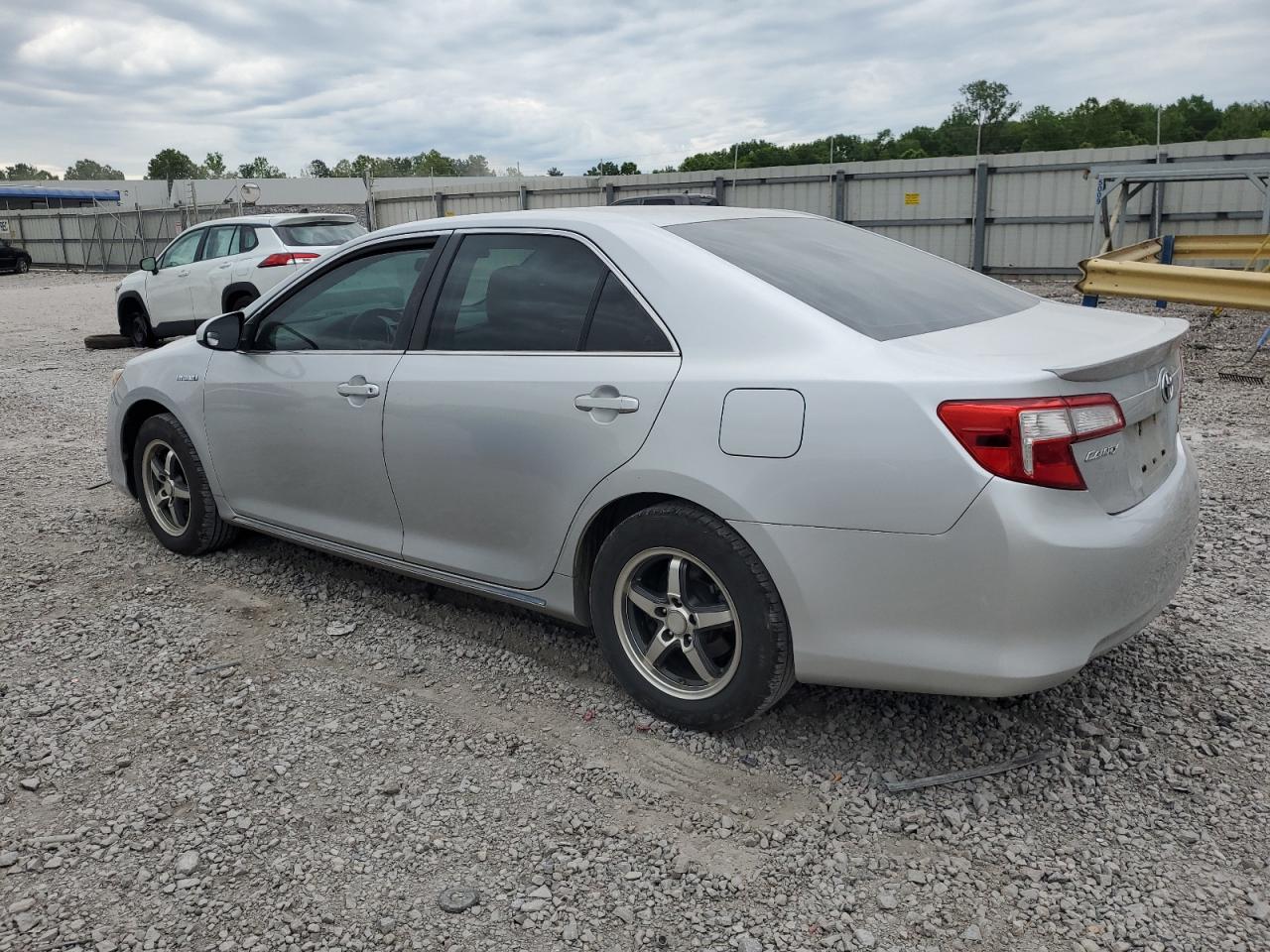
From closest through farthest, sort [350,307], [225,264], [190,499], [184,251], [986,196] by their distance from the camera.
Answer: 1. [350,307]
2. [190,499]
3. [225,264]
4. [184,251]
5. [986,196]

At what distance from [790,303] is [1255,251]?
11999mm

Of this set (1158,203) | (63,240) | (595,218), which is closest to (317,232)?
(595,218)

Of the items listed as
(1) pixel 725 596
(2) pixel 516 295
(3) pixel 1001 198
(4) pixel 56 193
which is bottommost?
(1) pixel 725 596

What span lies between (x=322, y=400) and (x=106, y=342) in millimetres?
12292

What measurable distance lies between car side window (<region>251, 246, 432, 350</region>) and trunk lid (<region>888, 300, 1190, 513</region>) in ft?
6.56

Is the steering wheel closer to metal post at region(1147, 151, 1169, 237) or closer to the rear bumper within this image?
the rear bumper

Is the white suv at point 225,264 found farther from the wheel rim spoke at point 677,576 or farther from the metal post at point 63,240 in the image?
the metal post at point 63,240

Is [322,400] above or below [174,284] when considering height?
below

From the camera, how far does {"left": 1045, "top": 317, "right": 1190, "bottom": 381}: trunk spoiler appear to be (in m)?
2.68

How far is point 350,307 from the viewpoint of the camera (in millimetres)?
4227

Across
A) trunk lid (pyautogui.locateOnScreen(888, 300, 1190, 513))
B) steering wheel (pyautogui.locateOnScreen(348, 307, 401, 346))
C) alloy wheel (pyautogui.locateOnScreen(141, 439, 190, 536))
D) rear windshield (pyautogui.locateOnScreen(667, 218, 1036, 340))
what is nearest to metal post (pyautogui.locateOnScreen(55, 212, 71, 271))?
alloy wheel (pyautogui.locateOnScreen(141, 439, 190, 536))

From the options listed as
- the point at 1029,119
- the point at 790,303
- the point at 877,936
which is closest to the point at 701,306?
the point at 790,303

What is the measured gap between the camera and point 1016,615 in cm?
264

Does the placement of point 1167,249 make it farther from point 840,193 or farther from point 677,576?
point 677,576
